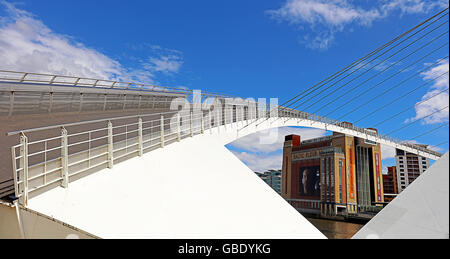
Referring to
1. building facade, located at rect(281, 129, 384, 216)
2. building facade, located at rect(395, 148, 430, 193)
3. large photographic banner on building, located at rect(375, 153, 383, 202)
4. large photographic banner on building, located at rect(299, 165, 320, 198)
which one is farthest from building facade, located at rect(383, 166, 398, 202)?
large photographic banner on building, located at rect(299, 165, 320, 198)

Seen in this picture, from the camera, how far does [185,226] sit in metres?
4.59

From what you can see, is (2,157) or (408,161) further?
(408,161)

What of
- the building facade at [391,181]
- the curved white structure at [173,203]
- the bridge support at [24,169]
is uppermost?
the bridge support at [24,169]

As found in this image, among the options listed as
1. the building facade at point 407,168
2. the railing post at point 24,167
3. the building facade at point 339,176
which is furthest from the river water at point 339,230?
the building facade at point 407,168

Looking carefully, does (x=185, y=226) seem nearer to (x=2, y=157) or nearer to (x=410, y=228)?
(x=410, y=228)

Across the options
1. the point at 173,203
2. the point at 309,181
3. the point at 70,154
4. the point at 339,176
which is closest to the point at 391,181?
the point at 309,181

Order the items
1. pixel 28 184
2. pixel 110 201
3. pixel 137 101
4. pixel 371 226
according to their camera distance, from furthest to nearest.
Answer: pixel 137 101, pixel 110 201, pixel 28 184, pixel 371 226

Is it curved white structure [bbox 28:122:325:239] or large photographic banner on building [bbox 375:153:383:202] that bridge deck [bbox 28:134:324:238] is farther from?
large photographic banner on building [bbox 375:153:383:202]

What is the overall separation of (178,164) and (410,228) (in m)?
4.64

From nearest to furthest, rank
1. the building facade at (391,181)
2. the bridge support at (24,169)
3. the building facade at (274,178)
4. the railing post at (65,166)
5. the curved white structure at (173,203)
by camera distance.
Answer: the bridge support at (24,169)
the curved white structure at (173,203)
the railing post at (65,166)
the building facade at (391,181)
the building facade at (274,178)

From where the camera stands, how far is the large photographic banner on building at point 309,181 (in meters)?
65.5

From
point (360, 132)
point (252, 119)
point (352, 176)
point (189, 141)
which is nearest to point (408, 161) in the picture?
point (352, 176)

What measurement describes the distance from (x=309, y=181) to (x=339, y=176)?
8946 millimetres

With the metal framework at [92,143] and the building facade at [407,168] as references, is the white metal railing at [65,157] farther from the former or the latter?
the building facade at [407,168]
